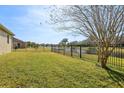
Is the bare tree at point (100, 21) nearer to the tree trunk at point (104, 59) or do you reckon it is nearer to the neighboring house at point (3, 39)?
the tree trunk at point (104, 59)

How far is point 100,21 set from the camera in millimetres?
7477

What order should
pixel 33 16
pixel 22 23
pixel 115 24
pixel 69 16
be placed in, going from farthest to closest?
pixel 22 23
pixel 33 16
pixel 69 16
pixel 115 24

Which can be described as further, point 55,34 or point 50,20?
point 55,34

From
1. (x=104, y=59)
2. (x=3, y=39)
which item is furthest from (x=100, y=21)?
(x=3, y=39)

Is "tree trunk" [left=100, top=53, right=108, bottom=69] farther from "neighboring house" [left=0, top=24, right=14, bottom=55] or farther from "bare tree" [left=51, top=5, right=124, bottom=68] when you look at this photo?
"neighboring house" [left=0, top=24, right=14, bottom=55]

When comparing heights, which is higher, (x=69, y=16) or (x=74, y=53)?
(x=69, y=16)

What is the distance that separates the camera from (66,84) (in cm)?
477

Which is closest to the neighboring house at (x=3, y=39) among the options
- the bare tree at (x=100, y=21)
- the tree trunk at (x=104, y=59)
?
the bare tree at (x=100, y=21)

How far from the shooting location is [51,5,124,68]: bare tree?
717cm

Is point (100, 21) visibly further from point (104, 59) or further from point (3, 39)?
point (3, 39)
